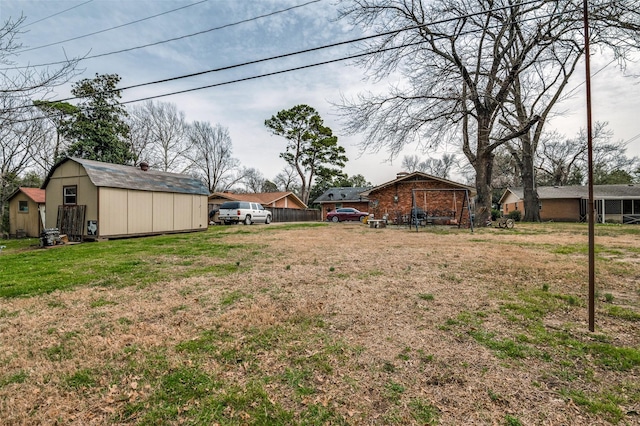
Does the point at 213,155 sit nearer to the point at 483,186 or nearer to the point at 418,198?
the point at 418,198

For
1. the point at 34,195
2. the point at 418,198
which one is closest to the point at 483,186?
the point at 418,198

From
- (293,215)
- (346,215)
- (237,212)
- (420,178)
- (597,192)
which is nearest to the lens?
(420,178)

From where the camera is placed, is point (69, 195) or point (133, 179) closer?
point (69, 195)

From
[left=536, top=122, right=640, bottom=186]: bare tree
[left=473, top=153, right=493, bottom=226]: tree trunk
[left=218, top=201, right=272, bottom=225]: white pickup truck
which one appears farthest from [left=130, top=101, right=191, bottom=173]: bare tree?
[left=536, top=122, right=640, bottom=186]: bare tree

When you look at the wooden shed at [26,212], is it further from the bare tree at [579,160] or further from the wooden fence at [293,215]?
the bare tree at [579,160]

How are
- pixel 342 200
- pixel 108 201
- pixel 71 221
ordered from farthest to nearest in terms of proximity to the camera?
pixel 342 200 < pixel 71 221 < pixel 108 201

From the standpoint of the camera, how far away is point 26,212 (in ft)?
58.8

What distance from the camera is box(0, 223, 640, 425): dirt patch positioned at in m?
2.18

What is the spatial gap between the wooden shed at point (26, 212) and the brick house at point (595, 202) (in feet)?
129

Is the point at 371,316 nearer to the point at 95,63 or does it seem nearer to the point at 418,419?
the point at 418,419

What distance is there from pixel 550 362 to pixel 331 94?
10024 millimetres

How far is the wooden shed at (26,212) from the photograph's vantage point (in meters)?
17.4

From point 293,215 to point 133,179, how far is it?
18.5 meters

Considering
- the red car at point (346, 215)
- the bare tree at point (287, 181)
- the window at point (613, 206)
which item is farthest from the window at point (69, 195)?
the window at point (613, 206)
